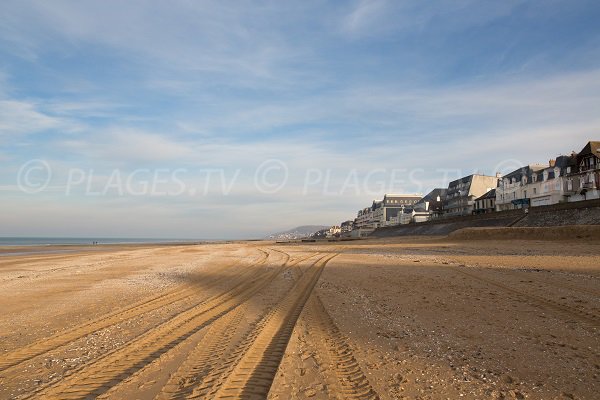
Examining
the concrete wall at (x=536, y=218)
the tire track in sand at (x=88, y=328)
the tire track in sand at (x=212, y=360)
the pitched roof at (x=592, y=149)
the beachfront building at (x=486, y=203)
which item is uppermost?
the pitched roof at (x=592, y=149)

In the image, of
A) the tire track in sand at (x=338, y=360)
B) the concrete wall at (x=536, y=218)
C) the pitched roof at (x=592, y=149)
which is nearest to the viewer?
the tire track in sand at (x=338, y=360)

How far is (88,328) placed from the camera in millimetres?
8445

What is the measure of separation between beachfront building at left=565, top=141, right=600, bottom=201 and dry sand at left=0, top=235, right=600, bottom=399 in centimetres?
5263

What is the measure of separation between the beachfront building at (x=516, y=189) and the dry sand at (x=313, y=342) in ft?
218

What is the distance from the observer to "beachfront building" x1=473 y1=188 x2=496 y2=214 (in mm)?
85787

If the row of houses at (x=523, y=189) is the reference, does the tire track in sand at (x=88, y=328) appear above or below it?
below

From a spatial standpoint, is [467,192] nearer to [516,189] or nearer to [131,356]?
[516,189]

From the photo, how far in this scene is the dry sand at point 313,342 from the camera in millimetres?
4855

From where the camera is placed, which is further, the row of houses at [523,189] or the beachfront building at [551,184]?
the beachfront building at [551,184]

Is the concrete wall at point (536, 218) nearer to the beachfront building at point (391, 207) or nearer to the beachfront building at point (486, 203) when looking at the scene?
the beachfront building at point (486, 203)

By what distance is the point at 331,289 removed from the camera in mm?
12820

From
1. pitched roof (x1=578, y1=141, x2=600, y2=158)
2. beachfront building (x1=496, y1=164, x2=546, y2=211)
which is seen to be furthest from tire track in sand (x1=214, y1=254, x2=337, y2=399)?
beachfront building (x1=496, y1=164, x2=546, y2=211)

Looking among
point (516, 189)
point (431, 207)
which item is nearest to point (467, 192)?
point (431, 207)

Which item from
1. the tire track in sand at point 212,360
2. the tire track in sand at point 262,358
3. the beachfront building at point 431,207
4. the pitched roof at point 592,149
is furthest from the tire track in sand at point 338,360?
the beachfront building at point 431,207
